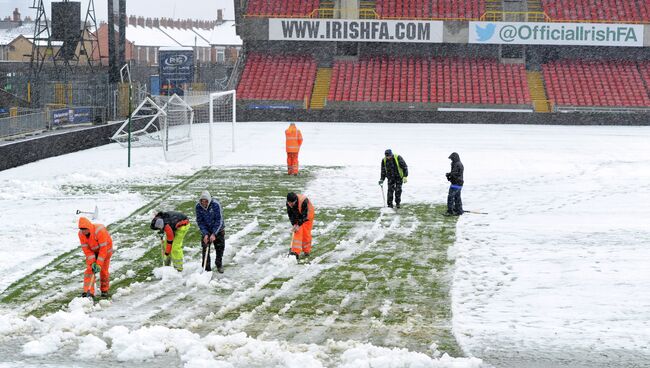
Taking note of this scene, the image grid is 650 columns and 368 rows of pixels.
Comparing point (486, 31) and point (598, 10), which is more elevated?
point (598, 10)

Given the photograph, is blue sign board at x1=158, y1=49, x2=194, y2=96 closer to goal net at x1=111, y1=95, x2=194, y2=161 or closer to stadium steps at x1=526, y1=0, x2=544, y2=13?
goal net at x1=111, y1=95, x2=194, y2=161

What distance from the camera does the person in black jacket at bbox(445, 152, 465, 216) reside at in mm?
20188

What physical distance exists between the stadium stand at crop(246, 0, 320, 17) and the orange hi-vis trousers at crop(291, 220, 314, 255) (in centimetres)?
4199

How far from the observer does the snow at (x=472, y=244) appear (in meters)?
11.0

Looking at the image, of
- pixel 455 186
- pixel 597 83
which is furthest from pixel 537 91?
pixel 455 186

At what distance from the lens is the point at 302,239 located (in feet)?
52.6

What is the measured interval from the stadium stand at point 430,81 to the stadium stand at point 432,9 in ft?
8.73

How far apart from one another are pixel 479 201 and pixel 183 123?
17.5 meters

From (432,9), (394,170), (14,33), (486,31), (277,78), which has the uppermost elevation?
(14,33)

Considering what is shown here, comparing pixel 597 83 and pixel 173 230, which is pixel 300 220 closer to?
pixel 173 230

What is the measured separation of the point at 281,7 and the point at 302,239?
4323 centimetres

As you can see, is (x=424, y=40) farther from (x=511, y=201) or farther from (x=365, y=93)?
(x=511, y=201)

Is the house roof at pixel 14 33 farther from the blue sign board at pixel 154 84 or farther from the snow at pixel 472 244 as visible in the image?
the snow at pixel 472 244

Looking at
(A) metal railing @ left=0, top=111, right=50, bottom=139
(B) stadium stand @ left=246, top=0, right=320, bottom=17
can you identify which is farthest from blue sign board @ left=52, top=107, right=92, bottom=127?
(B) stadium stand @ left=246, top=0, right=320, bottom=17
